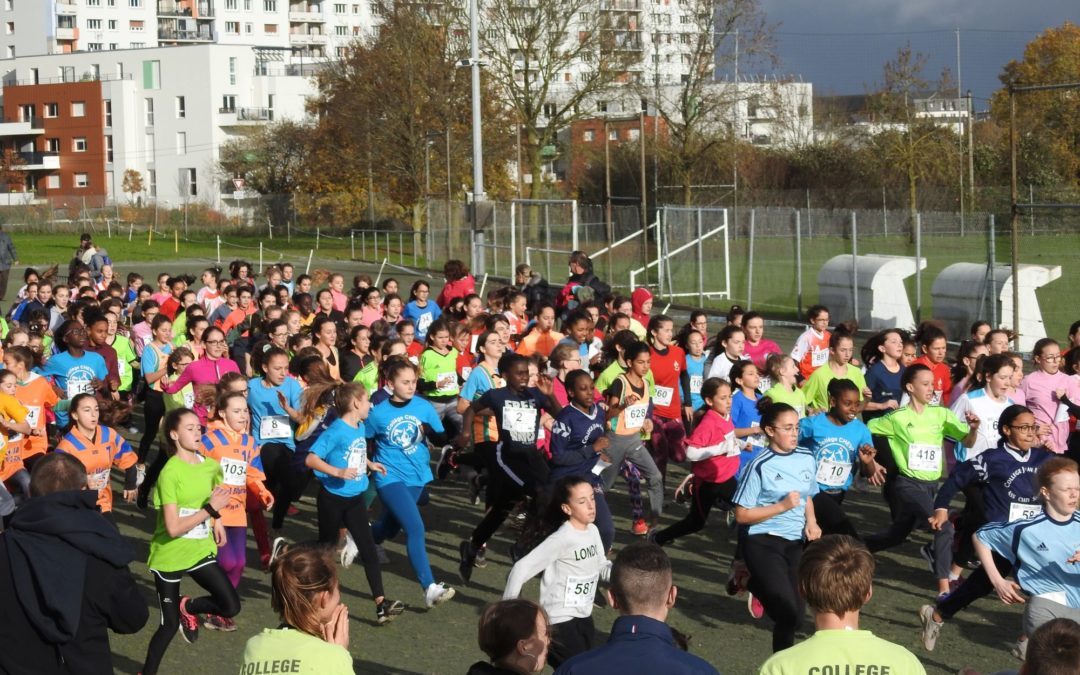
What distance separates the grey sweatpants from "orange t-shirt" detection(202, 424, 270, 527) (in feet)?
8.58

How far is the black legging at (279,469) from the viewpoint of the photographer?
10766mm

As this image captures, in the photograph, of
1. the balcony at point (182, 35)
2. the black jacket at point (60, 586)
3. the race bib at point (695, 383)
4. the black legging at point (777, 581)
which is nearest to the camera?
the black jacket at point (60, 586)

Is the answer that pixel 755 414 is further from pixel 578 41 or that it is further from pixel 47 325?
pixel 578 41

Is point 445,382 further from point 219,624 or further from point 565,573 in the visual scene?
point 565,573

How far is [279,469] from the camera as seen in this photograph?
10.8m

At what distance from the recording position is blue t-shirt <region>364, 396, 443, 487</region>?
927cm

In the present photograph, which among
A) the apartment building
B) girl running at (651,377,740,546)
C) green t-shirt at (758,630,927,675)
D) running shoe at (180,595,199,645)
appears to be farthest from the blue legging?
the apartment building

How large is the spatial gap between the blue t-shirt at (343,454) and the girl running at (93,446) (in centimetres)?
126

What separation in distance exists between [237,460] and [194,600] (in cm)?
124

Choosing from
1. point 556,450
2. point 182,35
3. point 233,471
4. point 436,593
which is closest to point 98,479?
point 233,471

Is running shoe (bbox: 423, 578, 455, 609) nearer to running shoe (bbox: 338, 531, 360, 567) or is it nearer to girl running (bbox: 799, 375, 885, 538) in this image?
running shoe (bbox: 338, 531, 360, 567)

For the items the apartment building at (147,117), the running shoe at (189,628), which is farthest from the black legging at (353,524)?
the apartment building at (147,117)

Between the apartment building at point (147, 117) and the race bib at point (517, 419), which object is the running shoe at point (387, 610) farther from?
the apartment building at point (147, 117)

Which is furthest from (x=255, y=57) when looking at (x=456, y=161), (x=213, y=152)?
(x=456, y=161)
